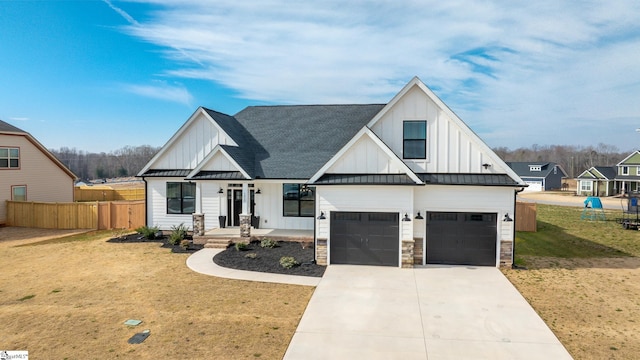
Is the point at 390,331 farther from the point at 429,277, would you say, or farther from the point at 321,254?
the point at 321,254

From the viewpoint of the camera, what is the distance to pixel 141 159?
134500mm

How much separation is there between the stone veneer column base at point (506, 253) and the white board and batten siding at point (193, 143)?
562 inches

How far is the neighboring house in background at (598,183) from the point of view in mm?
56781

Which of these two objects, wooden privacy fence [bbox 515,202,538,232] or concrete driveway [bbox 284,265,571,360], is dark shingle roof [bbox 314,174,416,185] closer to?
concrete driveway [bbox 284,265,571,360]

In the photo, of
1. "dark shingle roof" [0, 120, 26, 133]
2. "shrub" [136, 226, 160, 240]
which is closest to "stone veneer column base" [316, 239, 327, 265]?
"shrub" [136, 226, 160, 240]

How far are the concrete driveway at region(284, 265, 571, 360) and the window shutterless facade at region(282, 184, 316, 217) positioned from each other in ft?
22.3

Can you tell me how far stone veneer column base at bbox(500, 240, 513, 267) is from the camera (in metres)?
15.3

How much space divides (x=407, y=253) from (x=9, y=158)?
2885 centimetres

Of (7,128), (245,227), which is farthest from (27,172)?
(245,227)

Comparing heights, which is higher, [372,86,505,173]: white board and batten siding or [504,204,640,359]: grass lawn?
[372,86,505,173]: white board and batten siding

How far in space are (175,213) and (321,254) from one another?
1068cm

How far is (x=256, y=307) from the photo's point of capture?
1098 centimetres

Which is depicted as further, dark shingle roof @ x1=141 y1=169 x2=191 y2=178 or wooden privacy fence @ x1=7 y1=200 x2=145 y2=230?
wooden privacy fence @ x1=7 y1=200 x2=145 y2=230

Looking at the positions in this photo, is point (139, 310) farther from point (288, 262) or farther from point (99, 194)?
point (99, 194)
